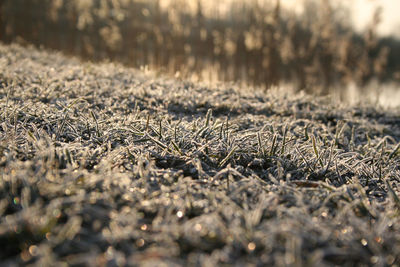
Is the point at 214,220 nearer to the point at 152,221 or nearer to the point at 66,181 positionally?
the point at 152,221

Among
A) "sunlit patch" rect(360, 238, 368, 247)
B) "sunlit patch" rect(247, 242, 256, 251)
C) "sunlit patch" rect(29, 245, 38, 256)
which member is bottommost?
"sunlit patch" rect(360, 238, 368, 247)

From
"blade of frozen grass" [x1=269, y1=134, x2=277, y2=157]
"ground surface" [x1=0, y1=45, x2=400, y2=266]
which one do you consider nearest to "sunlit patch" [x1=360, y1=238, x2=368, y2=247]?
"ground surface" [x1=0, y1=45, x2=400, y2=266]

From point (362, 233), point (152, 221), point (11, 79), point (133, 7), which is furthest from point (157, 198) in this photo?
point (133, 7)

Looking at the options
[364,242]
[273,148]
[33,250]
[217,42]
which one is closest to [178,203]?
[33,250]

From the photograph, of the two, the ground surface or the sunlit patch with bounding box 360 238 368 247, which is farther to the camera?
the sunlit patch with bounding box 360 238 368 247

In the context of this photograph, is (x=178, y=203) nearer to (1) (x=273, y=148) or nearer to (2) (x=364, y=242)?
(2) (x=364, y=242)

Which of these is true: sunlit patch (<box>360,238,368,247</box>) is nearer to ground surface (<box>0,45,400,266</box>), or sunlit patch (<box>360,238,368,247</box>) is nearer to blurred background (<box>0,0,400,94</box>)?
ground surface (<box>0,45,400,266</box>)

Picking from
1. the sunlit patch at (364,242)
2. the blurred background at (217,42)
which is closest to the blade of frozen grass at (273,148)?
the sunlit patch at (364,242)

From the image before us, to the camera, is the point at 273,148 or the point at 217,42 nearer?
the point at 273,148

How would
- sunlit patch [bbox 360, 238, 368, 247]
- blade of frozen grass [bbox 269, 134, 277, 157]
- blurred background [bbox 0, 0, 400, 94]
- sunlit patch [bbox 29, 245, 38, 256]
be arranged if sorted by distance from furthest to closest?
blurred background [bbox 0, 0, 400, 94]
blade of frozen grass [bbox 269, 134, 277, 157]
sunlit patch [bbox 360, 238, 368, 247]
sunlit patch [bbox 29, 245, 38, 256]

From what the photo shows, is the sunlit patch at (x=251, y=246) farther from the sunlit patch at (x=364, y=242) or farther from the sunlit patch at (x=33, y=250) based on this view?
the sunlit patch at (x=33, y=250)
